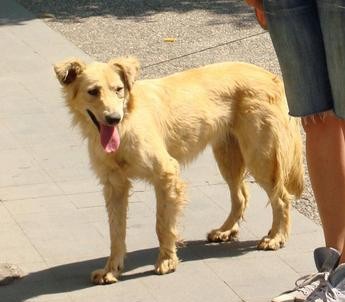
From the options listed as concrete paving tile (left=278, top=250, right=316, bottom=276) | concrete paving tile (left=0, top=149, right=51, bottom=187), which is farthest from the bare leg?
concrete paving tile (left=0, top=149, right=51, bottom=187)

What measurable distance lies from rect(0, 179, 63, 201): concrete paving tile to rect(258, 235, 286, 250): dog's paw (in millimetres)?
1766

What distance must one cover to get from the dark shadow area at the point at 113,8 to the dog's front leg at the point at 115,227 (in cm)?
785

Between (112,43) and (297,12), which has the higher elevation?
(297,12)

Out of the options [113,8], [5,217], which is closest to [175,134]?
[5,217]

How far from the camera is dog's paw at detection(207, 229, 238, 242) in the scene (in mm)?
6418

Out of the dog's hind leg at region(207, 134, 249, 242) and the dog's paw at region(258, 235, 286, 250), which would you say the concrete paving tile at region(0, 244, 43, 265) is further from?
the dog's paw at region(258, 235, 286, 250)

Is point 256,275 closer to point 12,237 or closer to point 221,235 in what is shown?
point 221,235

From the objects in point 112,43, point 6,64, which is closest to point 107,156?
point 6,64

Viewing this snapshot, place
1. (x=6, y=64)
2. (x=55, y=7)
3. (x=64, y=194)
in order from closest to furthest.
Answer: (x=64, y=194)
(x=6, y=64)
(x=55, y=7)

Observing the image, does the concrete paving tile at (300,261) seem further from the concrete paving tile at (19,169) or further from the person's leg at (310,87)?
the concrete paving tile at (19,169)

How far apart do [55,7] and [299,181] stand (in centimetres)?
850

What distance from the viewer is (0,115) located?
9.41 m

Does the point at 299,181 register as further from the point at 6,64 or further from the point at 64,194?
the point at 6,64

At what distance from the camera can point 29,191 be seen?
7.41 m
